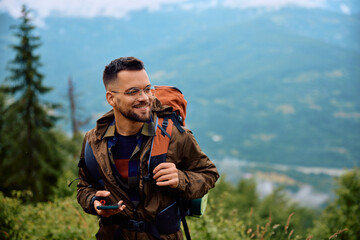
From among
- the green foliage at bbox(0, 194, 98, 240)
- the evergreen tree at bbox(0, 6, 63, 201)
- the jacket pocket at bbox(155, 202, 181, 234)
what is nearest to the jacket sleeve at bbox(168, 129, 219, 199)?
the jacket pocket at bbox(155, 202, 181, 234)

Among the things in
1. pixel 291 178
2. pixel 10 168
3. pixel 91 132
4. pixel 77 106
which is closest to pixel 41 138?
pixel 10 168

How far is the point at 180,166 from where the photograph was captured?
93.0 inches

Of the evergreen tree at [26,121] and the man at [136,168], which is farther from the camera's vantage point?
the evergreen tree at [26,121]

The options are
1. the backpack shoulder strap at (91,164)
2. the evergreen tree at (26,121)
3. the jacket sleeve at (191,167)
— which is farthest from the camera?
the evergreen tree at (26,121)

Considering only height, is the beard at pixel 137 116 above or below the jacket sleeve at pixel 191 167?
above

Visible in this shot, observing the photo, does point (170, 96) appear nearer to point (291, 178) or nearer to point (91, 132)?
point (91, 132)

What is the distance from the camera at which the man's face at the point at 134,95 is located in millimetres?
2285

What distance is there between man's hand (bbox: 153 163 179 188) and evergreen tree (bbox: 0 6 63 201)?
778 inches

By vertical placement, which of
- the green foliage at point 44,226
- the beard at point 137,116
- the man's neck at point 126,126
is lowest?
the green foliage at point 44,226

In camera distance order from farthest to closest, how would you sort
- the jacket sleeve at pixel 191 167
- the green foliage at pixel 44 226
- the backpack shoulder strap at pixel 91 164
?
the green foliage at pixel 44 226, the backpack shoulder strap at pixel 91 164, the jacket sleeve at pixel 191 167

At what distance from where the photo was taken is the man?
7.32 feet

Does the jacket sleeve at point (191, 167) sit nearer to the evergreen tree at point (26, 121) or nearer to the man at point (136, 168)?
the man at point (136, 168)

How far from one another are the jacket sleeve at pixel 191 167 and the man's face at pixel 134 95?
326 mm

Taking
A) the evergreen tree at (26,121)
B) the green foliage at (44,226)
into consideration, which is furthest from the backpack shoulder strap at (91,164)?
the evergreen tree at (26,121)
